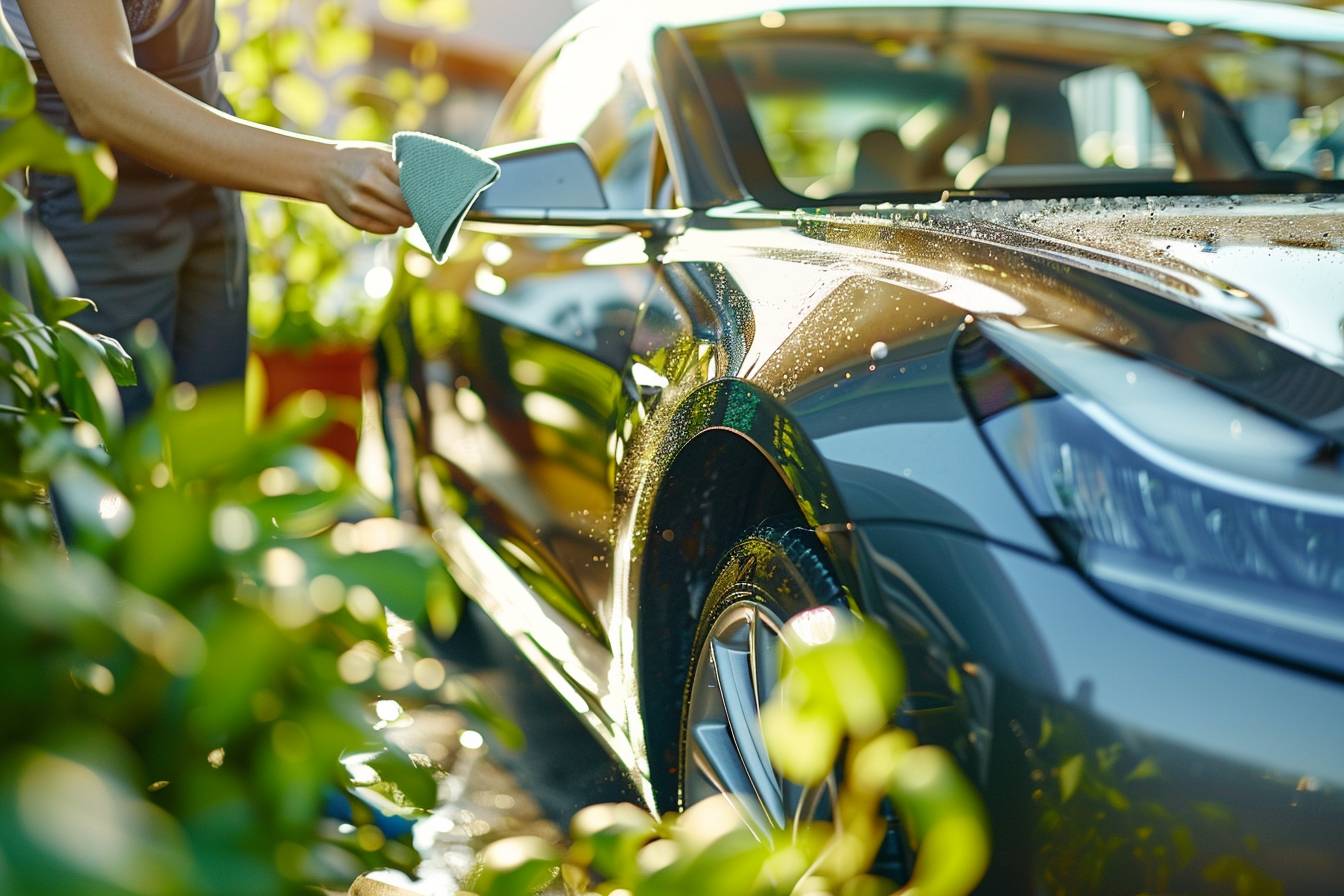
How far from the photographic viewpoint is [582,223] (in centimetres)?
261

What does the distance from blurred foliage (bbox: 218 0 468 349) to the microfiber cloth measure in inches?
168

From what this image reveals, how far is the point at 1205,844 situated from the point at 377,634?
85 centimetres

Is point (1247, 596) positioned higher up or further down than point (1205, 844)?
higher up

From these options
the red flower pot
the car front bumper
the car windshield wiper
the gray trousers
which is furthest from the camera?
the red flower pot

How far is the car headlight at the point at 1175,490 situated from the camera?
1.19 metres

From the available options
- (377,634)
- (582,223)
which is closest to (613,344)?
(582,223)

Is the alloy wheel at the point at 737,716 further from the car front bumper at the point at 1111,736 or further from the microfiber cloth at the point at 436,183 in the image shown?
the microfiber cloth at the point at 436,183

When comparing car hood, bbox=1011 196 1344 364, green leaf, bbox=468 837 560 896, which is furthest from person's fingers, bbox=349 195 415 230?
green leaf, bbox=468 837 560 896

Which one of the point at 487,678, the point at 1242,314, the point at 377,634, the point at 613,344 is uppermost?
the point at 377,634

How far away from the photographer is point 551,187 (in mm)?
2625

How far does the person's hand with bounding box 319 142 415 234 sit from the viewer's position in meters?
1.79

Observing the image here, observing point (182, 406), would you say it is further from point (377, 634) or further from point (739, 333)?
point (739, 333)

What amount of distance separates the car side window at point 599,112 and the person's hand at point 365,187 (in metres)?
0.74

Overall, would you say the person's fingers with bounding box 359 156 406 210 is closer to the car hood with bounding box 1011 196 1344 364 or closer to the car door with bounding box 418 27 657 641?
the car door with bounding box 418 27 657 641
